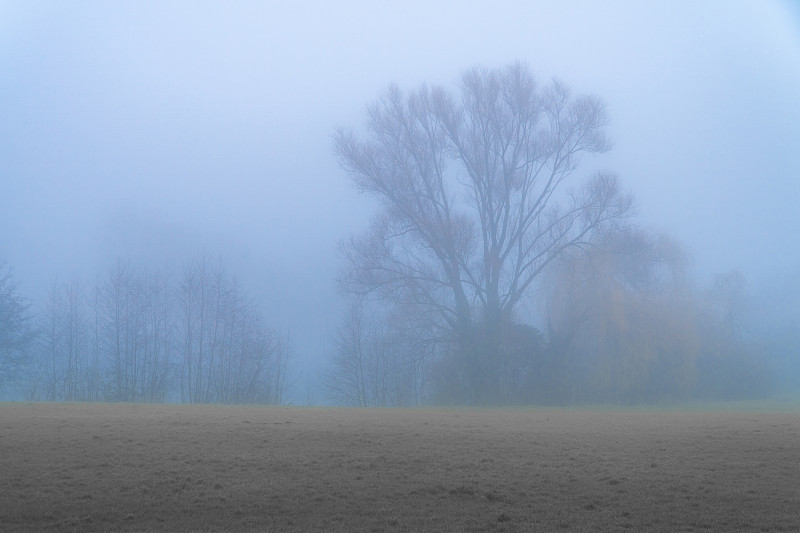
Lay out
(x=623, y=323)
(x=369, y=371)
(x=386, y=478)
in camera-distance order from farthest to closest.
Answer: (x=369, y=371) → (x=623, y=323) → (x=386, y=478)

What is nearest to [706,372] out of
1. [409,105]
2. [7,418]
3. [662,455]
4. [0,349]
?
[409,105]

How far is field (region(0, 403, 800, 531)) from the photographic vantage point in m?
8.70

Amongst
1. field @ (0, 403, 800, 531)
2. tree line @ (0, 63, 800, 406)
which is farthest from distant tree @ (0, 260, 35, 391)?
field @ (0, 403, 800, 531)

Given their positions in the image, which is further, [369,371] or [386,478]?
[369,371]

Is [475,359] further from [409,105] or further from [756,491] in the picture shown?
[756,491]

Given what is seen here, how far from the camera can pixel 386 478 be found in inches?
423

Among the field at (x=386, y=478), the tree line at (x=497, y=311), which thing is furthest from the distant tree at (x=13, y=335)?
the field at (x=386, y=478)

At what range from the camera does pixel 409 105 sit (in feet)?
125

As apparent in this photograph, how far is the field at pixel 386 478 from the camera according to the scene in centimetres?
870

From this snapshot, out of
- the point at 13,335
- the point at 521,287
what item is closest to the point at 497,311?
the point at 521,287

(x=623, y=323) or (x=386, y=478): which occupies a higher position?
(x=623, y=323)

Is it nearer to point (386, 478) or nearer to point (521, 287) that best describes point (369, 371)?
point (521, 287)

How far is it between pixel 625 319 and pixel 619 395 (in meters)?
3.42

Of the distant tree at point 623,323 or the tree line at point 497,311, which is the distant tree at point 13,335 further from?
the distant tree at point 623,323
